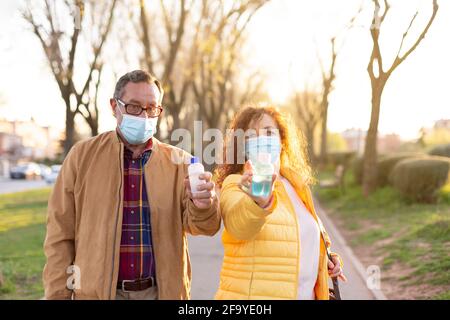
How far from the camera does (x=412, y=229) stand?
10602mm

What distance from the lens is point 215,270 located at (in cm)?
857

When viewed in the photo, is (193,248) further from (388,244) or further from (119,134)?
(119,134)

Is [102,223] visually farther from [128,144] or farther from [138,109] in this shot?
[138,109]

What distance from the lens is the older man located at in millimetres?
2934

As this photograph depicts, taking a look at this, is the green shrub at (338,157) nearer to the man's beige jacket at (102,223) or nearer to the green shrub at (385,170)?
the green shrub at (385,170)

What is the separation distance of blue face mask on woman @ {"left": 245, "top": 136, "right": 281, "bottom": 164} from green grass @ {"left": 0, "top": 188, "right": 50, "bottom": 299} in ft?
15.8

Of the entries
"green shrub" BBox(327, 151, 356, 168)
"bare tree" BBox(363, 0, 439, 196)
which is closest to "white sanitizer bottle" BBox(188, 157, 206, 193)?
"bare tree" BBox(363, 0, 439, 196)

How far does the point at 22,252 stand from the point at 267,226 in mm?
8045

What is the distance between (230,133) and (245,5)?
12363 mm

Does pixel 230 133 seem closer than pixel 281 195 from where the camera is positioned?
No

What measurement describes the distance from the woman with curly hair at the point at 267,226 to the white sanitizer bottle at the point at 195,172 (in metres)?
0.16

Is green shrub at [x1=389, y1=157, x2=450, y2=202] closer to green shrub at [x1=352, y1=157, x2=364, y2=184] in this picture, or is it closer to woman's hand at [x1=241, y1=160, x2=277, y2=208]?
green shrub at [x1=352, y1=157, x2=364, y2=184]

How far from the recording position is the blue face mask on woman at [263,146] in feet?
9.20
